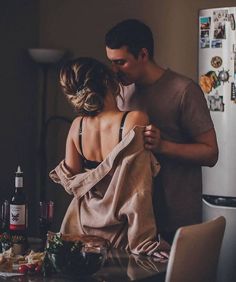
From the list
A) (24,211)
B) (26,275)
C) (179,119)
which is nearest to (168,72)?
(179,119)

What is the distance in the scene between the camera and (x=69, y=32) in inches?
196

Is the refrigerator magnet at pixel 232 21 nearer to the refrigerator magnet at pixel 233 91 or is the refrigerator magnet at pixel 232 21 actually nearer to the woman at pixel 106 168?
the refrigerator magnet at pixel 233 91

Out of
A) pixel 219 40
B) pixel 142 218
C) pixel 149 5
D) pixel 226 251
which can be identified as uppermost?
pixel 149 5

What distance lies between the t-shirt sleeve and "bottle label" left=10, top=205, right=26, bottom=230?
76cm

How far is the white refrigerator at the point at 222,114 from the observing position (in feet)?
13.3

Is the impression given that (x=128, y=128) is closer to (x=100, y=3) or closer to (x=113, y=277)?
(x=113, y=277)

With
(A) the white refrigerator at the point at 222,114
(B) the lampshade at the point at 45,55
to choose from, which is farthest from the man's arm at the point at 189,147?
(B) the lampshade at the point at 45,55

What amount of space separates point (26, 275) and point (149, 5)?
2696 mm

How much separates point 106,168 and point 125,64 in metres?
0.52

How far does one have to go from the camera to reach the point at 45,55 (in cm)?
471

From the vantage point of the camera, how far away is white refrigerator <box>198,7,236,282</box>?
4.05 meters

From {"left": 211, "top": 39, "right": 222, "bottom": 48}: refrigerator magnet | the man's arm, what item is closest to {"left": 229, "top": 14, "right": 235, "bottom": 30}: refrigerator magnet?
{"left": 211, "top": 39, "right": 222, "bottom": 48}: refrigerator magnet

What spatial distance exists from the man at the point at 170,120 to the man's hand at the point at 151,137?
0.59 feet

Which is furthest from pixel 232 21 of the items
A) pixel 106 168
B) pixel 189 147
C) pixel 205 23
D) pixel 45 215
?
pixel 45 215
